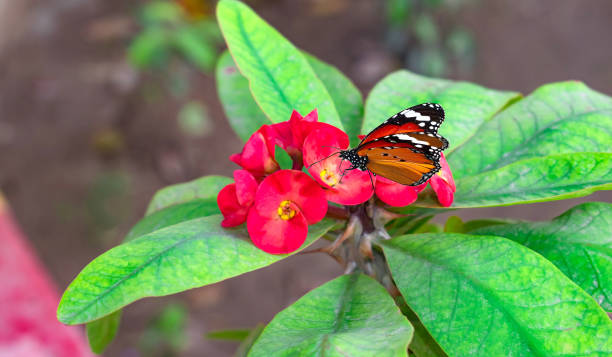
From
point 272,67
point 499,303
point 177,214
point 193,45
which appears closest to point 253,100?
point 272,67

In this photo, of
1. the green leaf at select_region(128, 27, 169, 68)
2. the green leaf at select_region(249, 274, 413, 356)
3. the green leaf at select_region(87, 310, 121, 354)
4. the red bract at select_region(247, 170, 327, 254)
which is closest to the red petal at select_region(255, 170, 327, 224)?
the red bract at select_region(247, 170, 327, 254)

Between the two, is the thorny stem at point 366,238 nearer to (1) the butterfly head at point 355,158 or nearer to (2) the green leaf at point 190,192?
(1) the butterfly head at point 355,158

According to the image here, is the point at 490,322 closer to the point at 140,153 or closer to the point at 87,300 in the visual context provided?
the point at 87,300

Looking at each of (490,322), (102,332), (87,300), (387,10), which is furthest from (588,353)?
(387,10)

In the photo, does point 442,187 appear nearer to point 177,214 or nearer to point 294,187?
point 294,187

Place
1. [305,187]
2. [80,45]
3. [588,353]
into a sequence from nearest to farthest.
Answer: [588,353] → [305,187] → [80,45]
